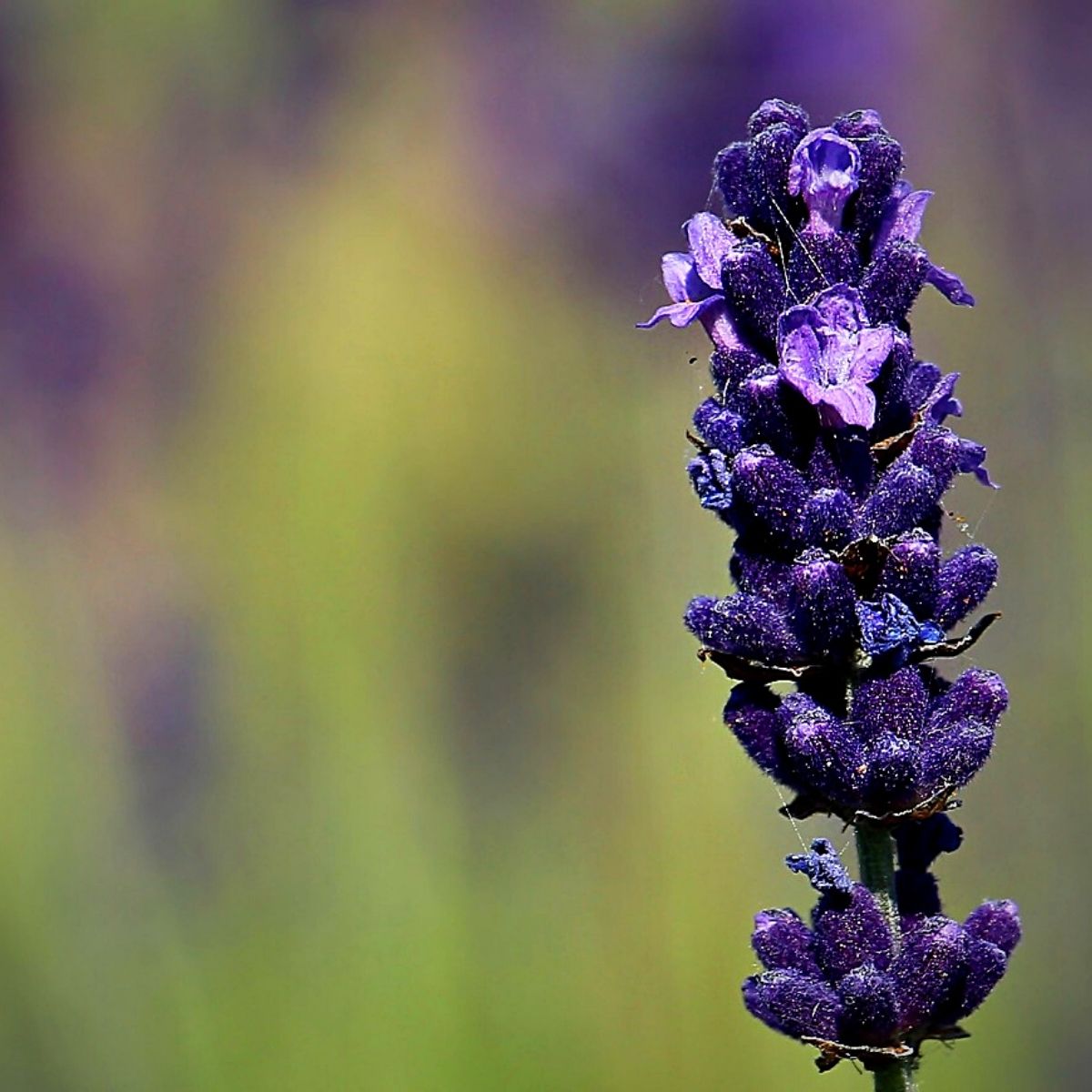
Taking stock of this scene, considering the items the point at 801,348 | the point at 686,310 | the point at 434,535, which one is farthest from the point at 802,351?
the point at 434,535

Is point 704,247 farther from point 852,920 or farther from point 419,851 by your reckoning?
point 419,851

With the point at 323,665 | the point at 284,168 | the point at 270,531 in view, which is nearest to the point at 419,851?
the point at 323,665

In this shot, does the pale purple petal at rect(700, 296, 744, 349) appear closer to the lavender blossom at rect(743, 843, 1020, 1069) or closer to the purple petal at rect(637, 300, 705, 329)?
the purple petal at rect(637, 300, 705, 329)

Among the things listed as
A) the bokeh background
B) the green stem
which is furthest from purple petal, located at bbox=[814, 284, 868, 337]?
the bokeh background

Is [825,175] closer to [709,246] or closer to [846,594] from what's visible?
[709,246]

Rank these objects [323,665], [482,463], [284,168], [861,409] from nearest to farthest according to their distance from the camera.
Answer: [861,409] → [323,665] → [482,463] → [284,168]

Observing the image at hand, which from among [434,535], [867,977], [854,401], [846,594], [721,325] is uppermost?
[434,535]

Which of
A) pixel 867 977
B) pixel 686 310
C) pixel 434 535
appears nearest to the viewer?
pixel 867 977
